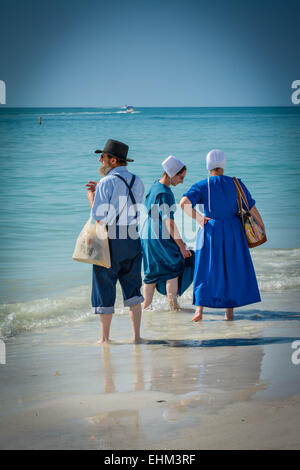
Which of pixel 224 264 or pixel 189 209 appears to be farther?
pixel 224 264

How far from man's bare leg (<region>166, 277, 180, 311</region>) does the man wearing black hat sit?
3.78 ft

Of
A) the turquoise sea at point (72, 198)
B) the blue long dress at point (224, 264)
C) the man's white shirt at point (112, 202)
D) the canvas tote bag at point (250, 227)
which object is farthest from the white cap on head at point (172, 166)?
the turquoise sea at point (72, 198)

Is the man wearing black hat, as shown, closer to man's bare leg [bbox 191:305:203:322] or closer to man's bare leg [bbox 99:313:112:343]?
man's bare leg [bbox 99:313:112:343]

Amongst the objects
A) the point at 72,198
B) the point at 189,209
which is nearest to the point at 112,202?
the point at 189,209

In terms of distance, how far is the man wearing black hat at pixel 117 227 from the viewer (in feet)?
14.5

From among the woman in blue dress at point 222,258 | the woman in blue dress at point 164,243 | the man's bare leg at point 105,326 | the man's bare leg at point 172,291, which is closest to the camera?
the man's bare leg at point 105,326

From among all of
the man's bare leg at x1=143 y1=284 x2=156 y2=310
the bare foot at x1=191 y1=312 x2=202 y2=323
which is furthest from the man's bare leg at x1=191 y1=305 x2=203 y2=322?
the man's bare leg at x1=143 y1=284 x2=156 y2=310

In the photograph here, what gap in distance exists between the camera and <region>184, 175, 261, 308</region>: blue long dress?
5.25 meters

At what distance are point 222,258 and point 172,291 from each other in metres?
0.76

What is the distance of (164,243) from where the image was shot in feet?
18.7

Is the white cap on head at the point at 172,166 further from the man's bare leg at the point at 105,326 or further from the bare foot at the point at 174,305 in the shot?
the man's bare leg at the point at 105,326

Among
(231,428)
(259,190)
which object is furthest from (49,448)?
(259,190)

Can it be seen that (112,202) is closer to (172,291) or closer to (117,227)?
(117,227)

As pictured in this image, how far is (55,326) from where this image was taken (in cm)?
543
